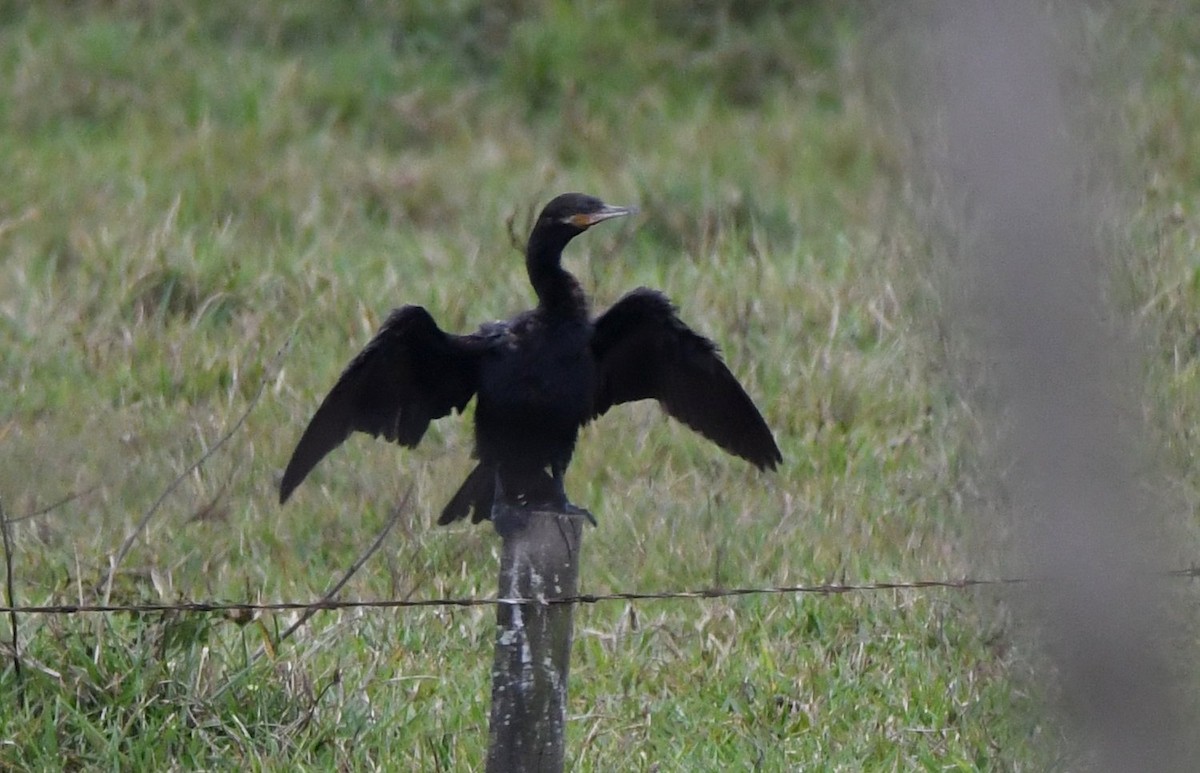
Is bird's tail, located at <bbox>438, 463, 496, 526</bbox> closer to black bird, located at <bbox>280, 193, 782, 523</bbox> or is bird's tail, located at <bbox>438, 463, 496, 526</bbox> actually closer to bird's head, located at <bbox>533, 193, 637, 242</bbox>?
black bird, located at <bbox>280, 193, 782, 523</bbox>

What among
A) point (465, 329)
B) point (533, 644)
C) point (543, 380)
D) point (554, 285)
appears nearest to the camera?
point (533, 644)

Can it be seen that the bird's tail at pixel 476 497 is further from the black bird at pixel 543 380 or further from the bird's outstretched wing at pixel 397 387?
the bird's outstretched wing at pixel 397 387

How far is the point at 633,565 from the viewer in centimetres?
437

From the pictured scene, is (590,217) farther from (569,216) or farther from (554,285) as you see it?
(554,285)

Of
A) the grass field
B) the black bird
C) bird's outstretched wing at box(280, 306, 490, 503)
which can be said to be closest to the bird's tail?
the black bird

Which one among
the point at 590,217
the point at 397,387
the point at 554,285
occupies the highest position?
the point at 590,217

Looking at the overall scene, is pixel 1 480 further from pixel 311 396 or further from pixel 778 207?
pixel 778 207

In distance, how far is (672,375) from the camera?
338cm

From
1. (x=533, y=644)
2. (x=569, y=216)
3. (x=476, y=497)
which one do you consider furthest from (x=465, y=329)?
(x=533, y=644)

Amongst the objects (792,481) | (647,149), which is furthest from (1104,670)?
(647,149)

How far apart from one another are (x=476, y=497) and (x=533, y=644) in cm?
104

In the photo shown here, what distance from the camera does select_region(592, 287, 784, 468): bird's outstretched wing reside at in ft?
10.8

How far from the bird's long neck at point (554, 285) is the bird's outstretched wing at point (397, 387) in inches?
5.8

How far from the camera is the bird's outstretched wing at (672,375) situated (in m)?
3.28
